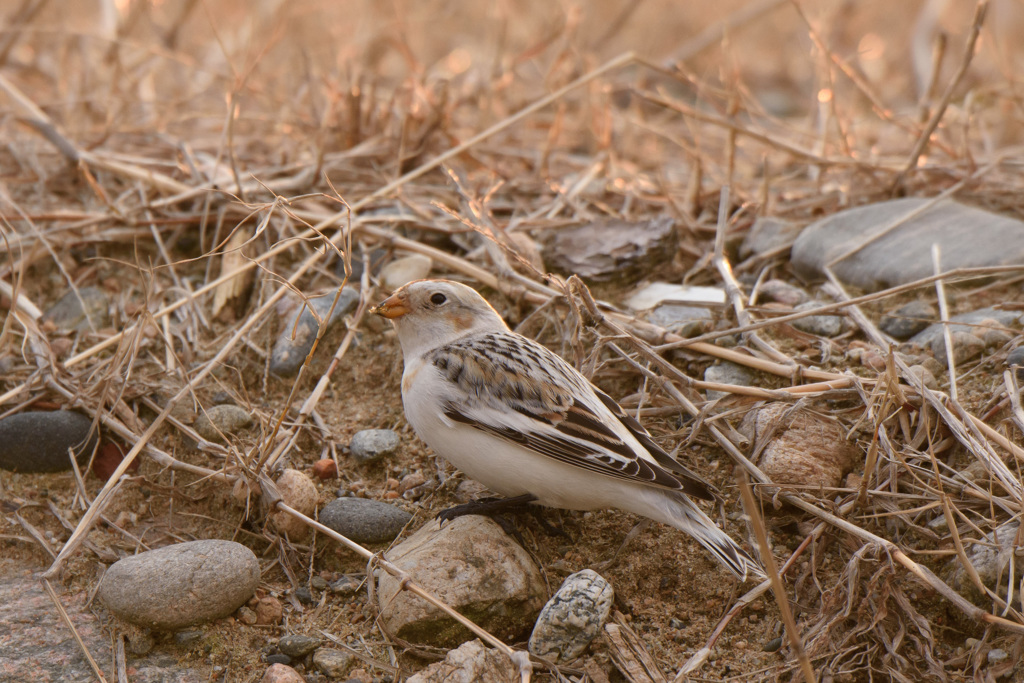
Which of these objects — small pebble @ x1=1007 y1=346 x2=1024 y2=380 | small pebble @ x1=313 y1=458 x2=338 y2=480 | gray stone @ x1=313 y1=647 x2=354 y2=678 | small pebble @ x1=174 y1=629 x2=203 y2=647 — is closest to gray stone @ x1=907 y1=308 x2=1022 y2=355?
small pebble @ x1=1007 y1=346 x2=1024 y2=380

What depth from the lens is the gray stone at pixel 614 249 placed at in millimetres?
3670

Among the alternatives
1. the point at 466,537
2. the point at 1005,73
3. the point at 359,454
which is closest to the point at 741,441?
the point at 466,537

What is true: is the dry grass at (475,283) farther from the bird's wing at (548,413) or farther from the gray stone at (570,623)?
the bird's wing at (548,413)

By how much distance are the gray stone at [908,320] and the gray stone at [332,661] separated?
2.26 meters

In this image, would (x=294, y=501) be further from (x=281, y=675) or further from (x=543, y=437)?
(x=543, y=437)

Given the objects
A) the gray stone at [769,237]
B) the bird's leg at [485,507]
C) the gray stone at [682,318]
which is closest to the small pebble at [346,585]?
the bird's leg at [485,507]

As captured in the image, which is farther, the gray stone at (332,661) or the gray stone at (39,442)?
the gray stone at (39,442)

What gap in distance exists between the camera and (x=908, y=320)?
3.37m

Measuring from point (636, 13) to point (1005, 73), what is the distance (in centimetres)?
483

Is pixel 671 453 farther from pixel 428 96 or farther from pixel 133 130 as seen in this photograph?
pixel 133 130

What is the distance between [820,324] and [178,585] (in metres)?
2.39

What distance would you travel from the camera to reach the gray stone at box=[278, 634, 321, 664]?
7.90 ft

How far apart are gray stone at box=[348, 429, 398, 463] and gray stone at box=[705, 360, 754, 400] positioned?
1106 mm

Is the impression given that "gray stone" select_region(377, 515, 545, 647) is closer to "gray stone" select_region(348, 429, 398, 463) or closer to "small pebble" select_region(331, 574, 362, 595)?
"small pebble" select_region(331, 574, 362, 595)
